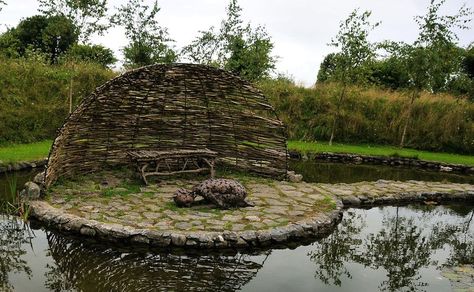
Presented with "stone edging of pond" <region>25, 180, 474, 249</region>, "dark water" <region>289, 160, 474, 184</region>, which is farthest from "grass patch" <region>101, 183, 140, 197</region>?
"dark water" <region>289, 160, 474, 184</region>

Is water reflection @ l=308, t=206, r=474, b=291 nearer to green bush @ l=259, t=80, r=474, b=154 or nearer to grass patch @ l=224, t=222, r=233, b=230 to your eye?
grass patch @ l=224, t=222, r=233, b=230

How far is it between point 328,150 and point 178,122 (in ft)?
23.7

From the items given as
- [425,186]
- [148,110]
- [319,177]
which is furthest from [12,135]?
[425,186]

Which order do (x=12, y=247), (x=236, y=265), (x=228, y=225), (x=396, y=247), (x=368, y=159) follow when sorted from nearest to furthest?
(x=236, y=265), (x=12, y=247), (x=228, y=225), (x=396, y=247), (x=368, y=159)

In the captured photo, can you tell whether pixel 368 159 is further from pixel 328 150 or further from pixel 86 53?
pixel 86 53

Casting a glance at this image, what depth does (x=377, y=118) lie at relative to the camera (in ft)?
62.2

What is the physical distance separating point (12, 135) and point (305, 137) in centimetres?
1100

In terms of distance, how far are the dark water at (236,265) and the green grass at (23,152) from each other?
4.25 metres

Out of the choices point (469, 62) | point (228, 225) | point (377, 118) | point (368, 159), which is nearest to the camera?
point (228, 225)

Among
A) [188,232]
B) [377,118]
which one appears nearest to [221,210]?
[188,232]

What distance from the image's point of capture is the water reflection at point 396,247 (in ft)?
20.3

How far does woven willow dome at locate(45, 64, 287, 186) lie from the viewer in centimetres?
970

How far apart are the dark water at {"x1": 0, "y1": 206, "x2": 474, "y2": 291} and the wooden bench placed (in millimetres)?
2765

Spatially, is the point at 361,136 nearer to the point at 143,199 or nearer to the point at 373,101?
the point at 373,101
